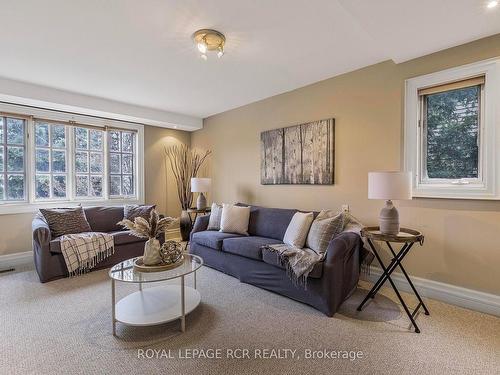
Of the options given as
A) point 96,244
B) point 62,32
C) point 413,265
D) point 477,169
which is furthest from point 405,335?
point 62,32

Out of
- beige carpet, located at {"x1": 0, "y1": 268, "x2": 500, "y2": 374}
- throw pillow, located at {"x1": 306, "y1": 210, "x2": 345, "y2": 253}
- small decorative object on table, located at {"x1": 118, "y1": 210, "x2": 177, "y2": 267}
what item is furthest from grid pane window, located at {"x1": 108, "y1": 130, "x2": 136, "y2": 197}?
throw pillow, located at {"x1": 306, "y1": 210, "x2": 345, "y2": 253}

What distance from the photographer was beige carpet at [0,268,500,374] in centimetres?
170

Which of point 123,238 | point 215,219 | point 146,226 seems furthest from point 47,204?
point 146,226

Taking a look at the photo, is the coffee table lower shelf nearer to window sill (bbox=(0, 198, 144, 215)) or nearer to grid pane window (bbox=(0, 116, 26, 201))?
window sill (bbox=(0, 198, 144, 215))

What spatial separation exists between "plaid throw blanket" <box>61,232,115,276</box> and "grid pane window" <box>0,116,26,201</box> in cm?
128

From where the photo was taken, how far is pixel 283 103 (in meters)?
3.96

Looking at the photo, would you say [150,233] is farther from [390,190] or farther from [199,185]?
[199,185]

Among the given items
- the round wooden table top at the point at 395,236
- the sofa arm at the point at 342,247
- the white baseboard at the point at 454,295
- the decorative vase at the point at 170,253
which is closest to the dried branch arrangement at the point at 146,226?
the decorative vase at the point at 170,253

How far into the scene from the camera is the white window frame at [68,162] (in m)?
3.81

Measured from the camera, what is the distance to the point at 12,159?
381cm

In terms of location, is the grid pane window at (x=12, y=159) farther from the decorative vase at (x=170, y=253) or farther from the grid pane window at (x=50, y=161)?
the decorative vase at (x=170, y=253)

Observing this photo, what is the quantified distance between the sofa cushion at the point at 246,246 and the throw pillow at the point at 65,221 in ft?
6.75

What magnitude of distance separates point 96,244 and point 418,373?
11.7 ft

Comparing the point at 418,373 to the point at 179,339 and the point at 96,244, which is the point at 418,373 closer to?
the point at 179,339
